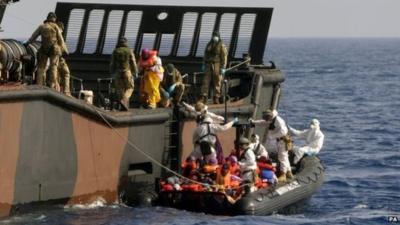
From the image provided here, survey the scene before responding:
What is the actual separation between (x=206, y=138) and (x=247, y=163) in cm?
100

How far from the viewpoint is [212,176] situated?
80.5 ft

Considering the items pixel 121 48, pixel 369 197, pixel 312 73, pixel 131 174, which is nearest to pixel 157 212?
pixel 131 174

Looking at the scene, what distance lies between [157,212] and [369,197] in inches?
219

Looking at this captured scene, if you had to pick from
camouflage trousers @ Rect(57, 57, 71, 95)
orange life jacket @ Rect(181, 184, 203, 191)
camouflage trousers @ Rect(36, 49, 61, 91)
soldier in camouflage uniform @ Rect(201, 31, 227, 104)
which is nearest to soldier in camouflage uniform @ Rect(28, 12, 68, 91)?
camouflage trousers @ Rect(36, 49, 61, 91)

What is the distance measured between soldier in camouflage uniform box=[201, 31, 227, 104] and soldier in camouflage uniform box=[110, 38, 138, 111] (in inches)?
97.9

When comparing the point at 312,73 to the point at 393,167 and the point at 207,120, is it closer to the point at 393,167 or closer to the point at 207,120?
the point at 393,167

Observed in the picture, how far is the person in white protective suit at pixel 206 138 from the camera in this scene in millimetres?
24859

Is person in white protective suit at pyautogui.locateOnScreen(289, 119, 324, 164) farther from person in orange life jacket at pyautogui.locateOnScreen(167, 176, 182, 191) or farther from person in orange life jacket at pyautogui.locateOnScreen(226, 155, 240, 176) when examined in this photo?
person in orange life jacket at pyautogui.locateOnScreen(167, 176, 182, 191)

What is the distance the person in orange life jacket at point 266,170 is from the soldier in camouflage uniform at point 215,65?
2336mm

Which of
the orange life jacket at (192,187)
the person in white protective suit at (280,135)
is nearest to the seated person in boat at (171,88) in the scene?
the person in white protective suit at (280,135)

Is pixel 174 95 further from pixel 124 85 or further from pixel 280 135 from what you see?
pixel 280 135

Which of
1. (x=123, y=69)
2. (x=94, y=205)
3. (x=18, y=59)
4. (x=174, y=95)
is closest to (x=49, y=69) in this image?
(x=18, y=59)

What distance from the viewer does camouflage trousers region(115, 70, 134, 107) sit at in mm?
25016

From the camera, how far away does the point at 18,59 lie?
24.0 meters
